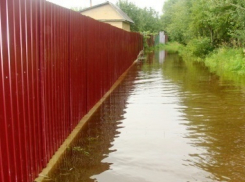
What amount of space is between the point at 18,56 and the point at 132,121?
4.43m

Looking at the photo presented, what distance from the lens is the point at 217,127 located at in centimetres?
762

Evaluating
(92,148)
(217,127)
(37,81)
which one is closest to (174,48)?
(217,127)

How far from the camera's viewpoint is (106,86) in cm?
1210

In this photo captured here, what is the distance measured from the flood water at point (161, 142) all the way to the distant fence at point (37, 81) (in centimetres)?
51

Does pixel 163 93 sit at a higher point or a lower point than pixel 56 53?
lower

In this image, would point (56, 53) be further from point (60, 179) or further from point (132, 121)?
point (132, 121)

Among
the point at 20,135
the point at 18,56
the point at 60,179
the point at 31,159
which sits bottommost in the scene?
the point at 60,179

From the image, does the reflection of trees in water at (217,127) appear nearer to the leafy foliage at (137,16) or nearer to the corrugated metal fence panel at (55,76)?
the corrugated metal fence panel at (55,76)

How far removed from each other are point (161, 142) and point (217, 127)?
158 cm

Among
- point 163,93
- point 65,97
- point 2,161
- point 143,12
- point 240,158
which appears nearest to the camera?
point 2,161

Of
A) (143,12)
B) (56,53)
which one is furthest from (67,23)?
(143,12)

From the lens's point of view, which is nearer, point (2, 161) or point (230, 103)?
point (2, 161)

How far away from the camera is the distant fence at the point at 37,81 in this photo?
3734 millimetres

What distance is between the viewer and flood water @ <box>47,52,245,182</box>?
16.9ft
